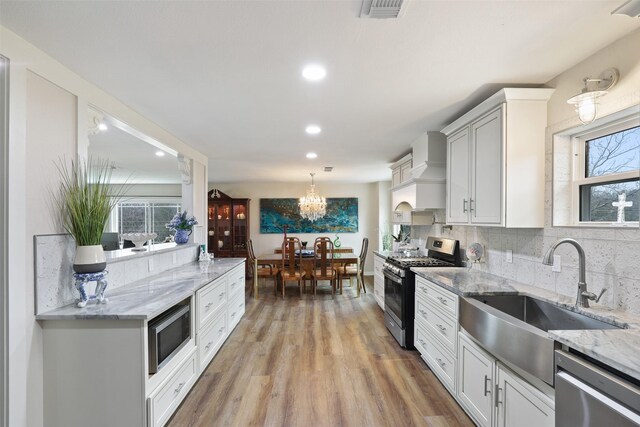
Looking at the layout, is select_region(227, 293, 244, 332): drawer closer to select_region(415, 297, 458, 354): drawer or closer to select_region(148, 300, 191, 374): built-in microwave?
select_region(148, 300, 191, 374): built-in microwave

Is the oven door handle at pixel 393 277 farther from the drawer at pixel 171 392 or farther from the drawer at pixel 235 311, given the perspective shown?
the drawer at pixel 171 392

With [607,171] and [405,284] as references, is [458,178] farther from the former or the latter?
[405,284]

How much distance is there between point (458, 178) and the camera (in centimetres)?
270

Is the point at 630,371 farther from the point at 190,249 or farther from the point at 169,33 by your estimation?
the point at 190,249

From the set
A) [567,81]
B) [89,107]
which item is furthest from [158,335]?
[567,81]

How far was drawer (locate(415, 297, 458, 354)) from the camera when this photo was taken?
7.20 ft

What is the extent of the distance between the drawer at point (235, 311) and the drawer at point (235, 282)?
0.10 metres

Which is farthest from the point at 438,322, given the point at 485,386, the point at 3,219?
the point at 3,219

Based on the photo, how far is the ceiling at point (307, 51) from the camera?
4.37 ft

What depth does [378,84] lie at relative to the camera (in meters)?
2.04

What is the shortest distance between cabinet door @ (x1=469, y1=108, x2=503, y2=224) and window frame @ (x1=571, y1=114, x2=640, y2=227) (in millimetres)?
434

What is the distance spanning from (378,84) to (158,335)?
223 centimetres

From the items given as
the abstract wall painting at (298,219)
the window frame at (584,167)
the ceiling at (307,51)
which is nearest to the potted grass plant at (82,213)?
the ceiling at (307,51)

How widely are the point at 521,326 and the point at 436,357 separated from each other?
1238mm
